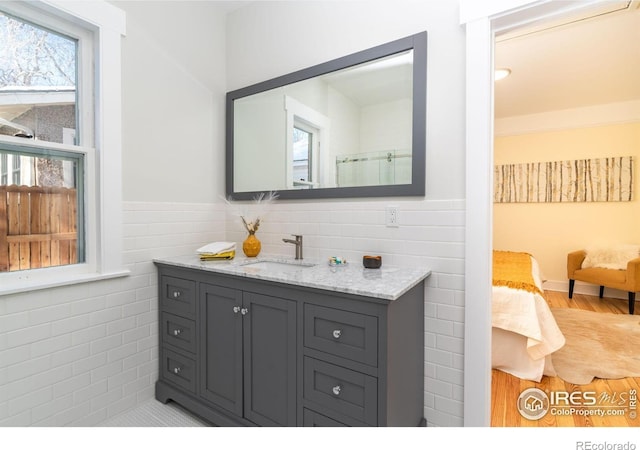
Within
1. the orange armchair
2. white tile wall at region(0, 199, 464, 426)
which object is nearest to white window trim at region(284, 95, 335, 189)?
white tile wall at region(0, 199, 464, 426)

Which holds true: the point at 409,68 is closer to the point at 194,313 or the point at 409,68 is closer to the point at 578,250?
the point at 194,313

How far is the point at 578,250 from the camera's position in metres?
4.73

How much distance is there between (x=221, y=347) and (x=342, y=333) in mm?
784

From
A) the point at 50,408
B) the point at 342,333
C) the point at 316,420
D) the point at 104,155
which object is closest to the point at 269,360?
the point at 316,420

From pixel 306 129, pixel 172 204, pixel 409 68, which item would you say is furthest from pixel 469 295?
pixel 172 204

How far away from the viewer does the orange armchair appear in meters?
3.80

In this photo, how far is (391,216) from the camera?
181 cm

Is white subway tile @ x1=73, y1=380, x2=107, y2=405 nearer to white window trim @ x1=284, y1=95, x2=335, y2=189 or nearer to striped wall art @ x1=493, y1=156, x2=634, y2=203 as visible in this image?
white window trim @ x1=284, y1=95, x2=335, y2=189

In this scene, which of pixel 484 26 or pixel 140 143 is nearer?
pixel 484 26

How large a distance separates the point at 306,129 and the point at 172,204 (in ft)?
3.40

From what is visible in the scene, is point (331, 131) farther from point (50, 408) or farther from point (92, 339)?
point (50, 408)

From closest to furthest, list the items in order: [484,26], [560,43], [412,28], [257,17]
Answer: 1. [484,26]
2. [412,28]
3. [257,17]
4. [560,43]

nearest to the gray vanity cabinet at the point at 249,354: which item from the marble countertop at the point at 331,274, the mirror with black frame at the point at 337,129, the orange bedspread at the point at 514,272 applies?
the marble countertop at the point at 331,274

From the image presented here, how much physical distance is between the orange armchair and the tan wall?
400 millimetres
